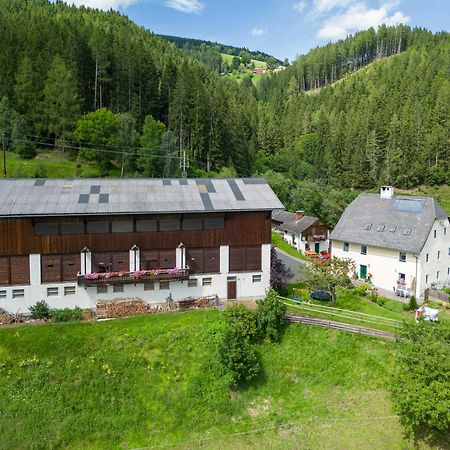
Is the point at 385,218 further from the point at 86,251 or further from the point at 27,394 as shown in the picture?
the point at 27,394

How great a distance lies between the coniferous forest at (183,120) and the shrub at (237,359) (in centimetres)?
4384

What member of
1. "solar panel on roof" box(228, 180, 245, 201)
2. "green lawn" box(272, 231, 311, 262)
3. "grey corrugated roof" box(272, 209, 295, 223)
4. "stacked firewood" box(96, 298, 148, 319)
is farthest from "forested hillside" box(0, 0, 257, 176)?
"stacked firewood" box(96, 298, 148, 319)

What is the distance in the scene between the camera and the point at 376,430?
78.5 feet

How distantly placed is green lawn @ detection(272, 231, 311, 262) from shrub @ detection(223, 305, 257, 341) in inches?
1082

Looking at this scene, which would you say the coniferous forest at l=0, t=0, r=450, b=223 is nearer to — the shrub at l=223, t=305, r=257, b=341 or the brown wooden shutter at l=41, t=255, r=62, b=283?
the brown wooden shutter at l=41, t=255, r=62, b=283

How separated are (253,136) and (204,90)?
36336mm

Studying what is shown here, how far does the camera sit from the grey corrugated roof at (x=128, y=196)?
31297 millimetres

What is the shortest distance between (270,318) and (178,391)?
7742 millimetres

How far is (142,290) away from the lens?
3244 centimetres

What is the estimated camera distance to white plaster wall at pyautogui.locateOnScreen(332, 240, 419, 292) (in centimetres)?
4147

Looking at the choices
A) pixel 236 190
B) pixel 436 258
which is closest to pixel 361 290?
pixel 436 258

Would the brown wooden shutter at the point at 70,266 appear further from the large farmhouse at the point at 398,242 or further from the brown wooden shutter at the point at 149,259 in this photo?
the large farmhouse at the point at 398,242

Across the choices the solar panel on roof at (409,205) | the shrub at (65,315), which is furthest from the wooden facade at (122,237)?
the solar panel on roof at (409,205)

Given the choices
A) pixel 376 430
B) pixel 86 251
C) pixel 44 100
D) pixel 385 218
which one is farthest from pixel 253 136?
pixel 376 430
